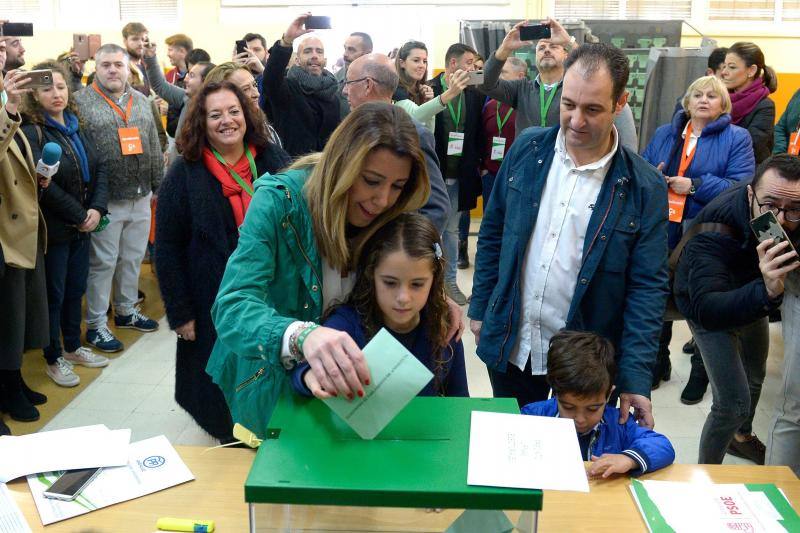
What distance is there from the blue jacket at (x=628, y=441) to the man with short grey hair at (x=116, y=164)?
3392 millimetres

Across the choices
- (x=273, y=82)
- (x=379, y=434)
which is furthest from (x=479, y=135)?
(x=379, y=434)

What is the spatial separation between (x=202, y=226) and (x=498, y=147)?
3.36 m

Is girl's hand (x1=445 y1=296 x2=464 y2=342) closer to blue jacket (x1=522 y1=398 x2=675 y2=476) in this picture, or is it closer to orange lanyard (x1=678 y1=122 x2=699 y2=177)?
blue jacket (x1=522 y1=398 x2=675 y2=476)

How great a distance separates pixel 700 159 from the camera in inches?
164

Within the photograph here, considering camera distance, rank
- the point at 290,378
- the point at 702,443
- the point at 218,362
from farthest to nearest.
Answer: the point at 702,443 < the point at 218,362 < the point at 290,378

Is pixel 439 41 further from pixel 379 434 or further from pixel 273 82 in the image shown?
pixel 379 434

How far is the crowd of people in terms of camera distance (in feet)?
5.59

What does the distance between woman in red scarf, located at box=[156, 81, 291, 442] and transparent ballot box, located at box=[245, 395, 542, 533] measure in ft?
5.01

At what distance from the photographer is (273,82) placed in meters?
4.43

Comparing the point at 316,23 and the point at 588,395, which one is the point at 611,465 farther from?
the point at 316,23

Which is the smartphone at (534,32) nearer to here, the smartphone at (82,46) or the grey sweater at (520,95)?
the grey sweater at (520,95)

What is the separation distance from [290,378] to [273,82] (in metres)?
3.27

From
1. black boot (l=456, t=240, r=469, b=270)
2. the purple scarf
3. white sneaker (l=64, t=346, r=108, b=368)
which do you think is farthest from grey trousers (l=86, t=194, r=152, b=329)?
the purple scarf

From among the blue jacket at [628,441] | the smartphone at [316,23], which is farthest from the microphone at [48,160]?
the blue jacket at [628,441]
